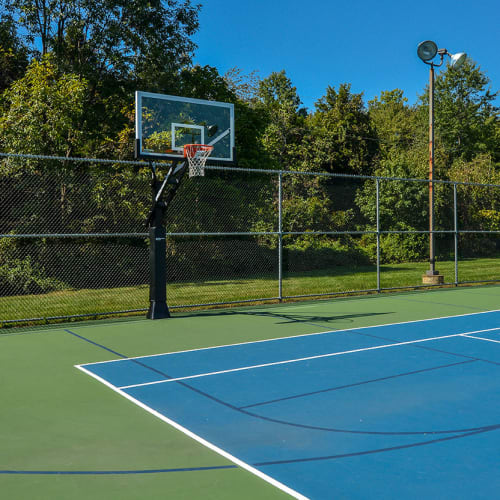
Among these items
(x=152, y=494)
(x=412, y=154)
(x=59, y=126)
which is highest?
(x=412, y=154)

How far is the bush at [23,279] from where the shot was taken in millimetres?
12773

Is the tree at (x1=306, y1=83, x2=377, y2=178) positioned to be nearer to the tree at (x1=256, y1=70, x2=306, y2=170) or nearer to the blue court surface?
the tree at (x1=256, y1=70, x2=306, y2=170)

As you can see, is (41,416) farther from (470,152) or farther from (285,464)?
(470,152)

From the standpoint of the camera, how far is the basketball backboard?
973 cm

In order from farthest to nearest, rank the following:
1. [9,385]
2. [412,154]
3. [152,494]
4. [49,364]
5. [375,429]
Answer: [412,154]
[49,364]
[9,385]
[375,429]
[152,494]

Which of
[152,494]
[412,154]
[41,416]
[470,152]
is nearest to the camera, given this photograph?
[152,494]

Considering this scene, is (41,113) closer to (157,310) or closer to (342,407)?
(157,310)

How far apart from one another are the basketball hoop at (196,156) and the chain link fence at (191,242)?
2.65 feet

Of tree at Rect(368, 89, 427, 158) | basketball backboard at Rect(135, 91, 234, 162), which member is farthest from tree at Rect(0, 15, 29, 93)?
tree at Rect(368, 89, 427, 158)

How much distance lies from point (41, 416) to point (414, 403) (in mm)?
3374

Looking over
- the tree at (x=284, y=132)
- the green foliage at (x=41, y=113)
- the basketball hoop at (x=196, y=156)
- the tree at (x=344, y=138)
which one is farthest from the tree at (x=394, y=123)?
the basketball hoop at (x=196, y=156)

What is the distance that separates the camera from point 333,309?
11602mm

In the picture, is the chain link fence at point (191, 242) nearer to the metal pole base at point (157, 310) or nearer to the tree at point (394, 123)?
the metal pole base at point (157, 310)

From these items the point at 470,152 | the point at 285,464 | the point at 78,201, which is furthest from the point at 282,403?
the point at 470,152
